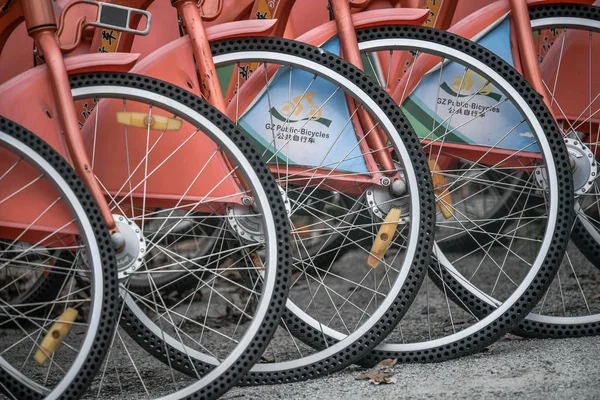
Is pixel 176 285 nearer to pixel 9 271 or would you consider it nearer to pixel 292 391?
pixel 9 271

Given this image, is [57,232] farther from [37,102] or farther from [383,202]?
[383,202]

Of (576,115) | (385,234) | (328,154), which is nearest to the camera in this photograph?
(385,234)

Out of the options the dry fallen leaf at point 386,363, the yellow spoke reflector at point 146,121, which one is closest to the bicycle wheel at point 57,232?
the yellow spoke reflector at point 146,121

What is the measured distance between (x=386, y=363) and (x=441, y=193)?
0.76m

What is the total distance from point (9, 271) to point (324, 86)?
5.82 feet

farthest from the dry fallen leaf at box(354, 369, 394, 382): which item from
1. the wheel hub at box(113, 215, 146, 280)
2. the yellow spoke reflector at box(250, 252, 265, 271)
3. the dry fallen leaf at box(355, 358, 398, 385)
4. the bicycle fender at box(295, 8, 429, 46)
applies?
the bicycle fender at box(295, 8, 429, 46)

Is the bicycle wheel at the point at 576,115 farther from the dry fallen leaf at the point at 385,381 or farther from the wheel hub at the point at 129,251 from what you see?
the wheel hub at the point at 129,251

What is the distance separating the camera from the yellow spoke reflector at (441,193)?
147 inches

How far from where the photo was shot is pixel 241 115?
3488 mm

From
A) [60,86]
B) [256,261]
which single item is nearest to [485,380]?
[256,261]

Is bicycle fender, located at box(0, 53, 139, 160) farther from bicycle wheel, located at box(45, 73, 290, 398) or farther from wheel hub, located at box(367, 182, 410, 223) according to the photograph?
wheel hub, located at box(367, 182, 410, 223)

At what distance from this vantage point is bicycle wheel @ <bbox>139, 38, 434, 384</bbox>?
127 inches

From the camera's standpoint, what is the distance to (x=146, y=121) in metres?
3.09

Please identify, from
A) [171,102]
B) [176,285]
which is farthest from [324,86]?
[176,285]
